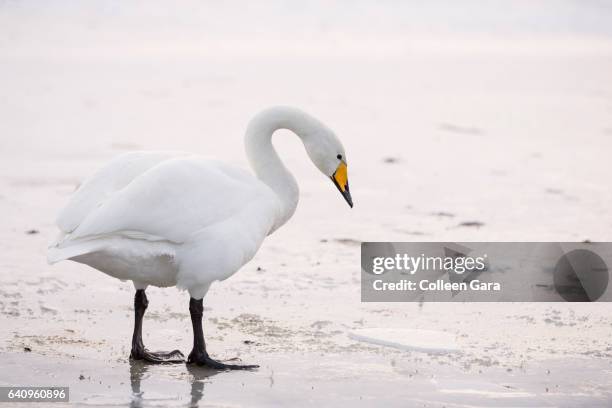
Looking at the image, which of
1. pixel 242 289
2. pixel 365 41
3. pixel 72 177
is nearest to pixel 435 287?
pixel 242 289

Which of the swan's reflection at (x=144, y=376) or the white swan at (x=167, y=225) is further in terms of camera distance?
the white swan at (x=167, y=225)

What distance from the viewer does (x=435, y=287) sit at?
7348 millimetres

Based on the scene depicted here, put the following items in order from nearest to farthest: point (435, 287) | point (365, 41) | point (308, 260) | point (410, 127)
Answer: point (435, 287)
point (308, 260)
point (410, 127)
point (365, 41)

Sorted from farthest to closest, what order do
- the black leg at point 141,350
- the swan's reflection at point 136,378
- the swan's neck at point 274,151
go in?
the swan's neck at point 274,151 → the black leg at point 141,350 → the swan's reflection at point 136,378

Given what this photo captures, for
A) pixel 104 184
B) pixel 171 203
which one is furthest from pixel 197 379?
pixel 104 184

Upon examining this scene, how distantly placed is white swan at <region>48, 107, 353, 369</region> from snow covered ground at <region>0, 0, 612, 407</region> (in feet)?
1.44

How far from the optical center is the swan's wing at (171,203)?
5672mm

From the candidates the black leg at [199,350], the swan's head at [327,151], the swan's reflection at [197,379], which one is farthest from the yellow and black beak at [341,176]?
the swan's reflection at [197,379]

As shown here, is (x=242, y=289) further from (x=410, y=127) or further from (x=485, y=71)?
(x=485, y=71)

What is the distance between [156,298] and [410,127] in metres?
6.52

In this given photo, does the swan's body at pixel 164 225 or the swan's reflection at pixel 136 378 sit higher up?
the swan's body at pixel 164 225

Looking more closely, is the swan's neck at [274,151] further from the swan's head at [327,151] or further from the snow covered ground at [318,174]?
the snow covered ground at [318,174]

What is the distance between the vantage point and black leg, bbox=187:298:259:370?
5.88 meters

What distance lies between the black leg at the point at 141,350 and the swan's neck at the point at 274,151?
2.78 ft
